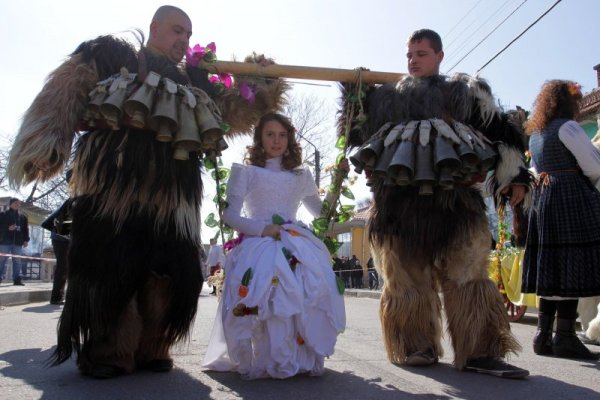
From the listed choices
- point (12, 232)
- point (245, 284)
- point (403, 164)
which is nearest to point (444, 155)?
point (403, 164)

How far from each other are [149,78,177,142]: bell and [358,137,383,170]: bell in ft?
3.79

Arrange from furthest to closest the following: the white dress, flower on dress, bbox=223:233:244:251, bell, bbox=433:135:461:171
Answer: flower on dress, bbox=223:233:244:251 → bell, bbox=433:135:461:171 → the white dress

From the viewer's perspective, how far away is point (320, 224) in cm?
384

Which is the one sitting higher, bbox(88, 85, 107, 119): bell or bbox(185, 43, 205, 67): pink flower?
bbox(185, 43, 205, 67): pink flower

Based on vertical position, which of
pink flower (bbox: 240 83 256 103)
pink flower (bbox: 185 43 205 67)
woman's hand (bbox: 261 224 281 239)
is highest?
pink flower (bbox: 185 43 205 67)

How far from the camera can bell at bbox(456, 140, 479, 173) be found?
3.35 meters

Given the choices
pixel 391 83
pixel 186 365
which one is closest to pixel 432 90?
pixel 391 83

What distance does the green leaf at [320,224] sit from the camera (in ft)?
12.6

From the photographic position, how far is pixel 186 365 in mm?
3604

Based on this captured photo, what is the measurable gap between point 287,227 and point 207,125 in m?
0.79

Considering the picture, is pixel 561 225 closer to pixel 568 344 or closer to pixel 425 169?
pixel 568 344

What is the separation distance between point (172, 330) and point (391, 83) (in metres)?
2.13

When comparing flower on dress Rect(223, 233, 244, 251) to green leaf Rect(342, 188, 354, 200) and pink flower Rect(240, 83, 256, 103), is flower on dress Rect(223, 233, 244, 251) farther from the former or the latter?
pink flower Rect(240, 83, 256, 103)

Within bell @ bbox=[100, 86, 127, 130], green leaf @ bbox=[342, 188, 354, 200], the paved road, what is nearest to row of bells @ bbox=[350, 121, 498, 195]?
green leaf @ bbox=[342, 188, 354, 200]
